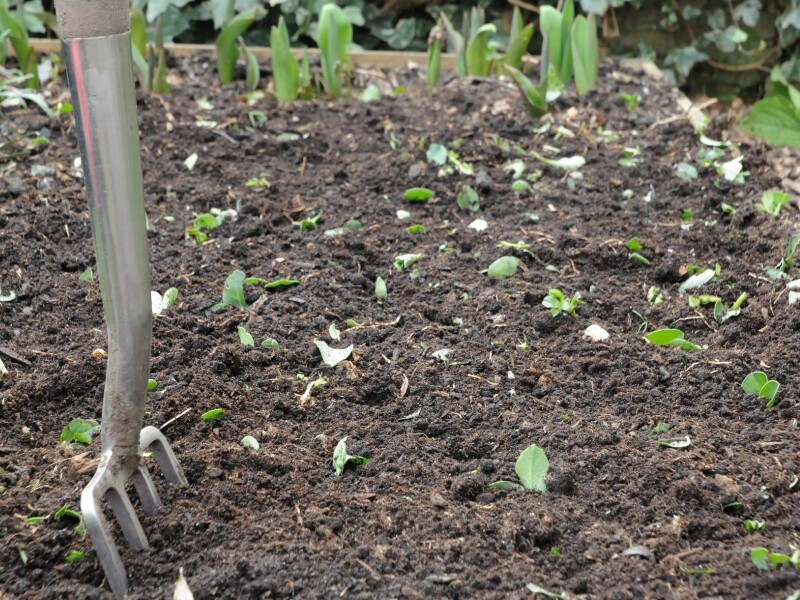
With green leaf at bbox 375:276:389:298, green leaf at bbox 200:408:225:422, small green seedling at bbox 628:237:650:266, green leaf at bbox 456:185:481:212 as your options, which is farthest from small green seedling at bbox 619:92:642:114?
green leaf at bbox 200:408:225:422

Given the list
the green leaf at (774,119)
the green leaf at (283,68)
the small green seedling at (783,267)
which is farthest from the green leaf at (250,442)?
the green leaf at (774,119)

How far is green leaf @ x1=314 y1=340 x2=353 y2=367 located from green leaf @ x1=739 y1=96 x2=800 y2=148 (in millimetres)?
2197

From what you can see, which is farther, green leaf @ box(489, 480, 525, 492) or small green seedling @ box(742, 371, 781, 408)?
small green seedling @ box(742, 371, 781, 408)

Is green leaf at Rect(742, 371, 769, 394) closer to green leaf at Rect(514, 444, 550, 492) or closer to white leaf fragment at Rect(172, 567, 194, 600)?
green leaf at Rect(514, 444, 550, 492)

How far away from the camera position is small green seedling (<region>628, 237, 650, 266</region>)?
2383mm

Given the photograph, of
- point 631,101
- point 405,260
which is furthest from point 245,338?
point 631,101

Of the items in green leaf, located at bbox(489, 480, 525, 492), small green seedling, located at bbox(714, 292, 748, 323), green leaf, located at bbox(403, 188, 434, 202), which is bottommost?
green leaf, located at bbox(489, 480, 525, 492)

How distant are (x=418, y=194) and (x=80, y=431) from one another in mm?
1366

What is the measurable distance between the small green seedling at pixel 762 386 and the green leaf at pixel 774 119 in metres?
1.88

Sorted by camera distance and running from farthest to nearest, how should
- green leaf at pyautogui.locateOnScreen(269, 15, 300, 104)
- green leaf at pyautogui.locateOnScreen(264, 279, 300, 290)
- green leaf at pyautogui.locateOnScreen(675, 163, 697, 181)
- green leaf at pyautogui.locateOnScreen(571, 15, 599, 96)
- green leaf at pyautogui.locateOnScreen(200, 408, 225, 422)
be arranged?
1. green leaf at pyautogui.locateOnScreen(571, 15, 599, 96)
2. green leaf at pyautogui.locateOnScreen(269, 15, 300, 104)
3. green leaf at pyautogui.locateOnScreen(675, 163, 697, 181)
4. green leaf at pyautogui.locateOnScreen(264, 279, 300, 290)
5. green leaf at pyautogui.locateOnScreen(200, 408, 225, 422)

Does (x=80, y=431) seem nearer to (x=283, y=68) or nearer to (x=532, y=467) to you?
(x=532, y=467)

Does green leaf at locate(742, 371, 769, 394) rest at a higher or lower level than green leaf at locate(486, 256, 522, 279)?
lower

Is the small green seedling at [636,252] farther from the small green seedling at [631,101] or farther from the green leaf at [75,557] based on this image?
the green leaf at [75,557]

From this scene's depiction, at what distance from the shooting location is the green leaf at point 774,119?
3.43 meters
